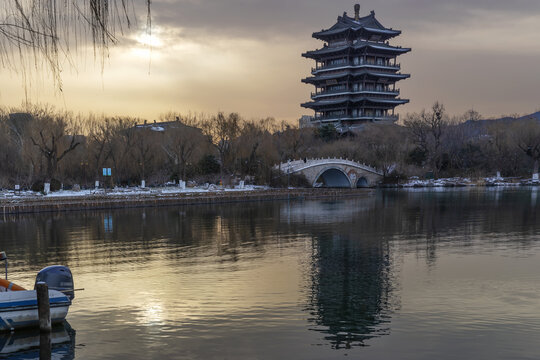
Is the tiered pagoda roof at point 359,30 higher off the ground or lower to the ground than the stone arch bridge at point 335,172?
higher

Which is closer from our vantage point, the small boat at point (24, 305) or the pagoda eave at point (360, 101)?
the small boat at point (24, 305)

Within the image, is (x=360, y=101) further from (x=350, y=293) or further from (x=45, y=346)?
(x=45, y=346)

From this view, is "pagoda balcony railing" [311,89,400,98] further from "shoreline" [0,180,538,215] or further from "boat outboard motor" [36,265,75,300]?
"boat outboard motor" [36,265,75,300]

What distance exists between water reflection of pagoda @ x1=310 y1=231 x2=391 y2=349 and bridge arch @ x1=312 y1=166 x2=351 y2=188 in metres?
48.3

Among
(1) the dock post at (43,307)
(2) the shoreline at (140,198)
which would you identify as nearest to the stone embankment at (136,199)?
(2) the shoreline at (140,198)

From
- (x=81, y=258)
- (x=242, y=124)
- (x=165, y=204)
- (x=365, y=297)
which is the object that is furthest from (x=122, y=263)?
(x=242, y=124)

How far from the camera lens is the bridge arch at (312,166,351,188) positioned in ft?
240

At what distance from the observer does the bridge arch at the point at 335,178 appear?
73.3 m

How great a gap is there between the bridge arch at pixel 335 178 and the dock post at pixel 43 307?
200ft

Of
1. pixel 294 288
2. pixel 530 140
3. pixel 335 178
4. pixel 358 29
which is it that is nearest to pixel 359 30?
pixel 358 29

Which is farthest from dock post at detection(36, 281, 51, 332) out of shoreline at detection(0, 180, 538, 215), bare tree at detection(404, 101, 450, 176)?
bare tree at detection(404, 101, 450, 176)

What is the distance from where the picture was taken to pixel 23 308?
12.7 m

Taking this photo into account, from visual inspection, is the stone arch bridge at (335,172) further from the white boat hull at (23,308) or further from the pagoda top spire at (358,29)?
the white boat hull at (23,308)

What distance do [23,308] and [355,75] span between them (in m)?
86.3
